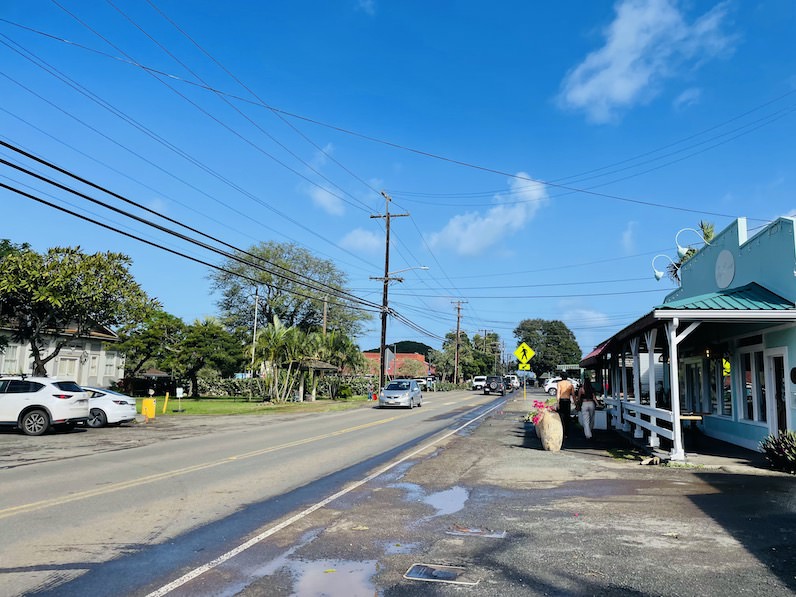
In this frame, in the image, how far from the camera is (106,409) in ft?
67.3

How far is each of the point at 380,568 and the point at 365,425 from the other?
1628cm

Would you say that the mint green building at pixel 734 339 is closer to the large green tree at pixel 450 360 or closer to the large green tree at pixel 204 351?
the large green tree at pixel 204 351

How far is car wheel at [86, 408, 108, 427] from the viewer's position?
66.8ft

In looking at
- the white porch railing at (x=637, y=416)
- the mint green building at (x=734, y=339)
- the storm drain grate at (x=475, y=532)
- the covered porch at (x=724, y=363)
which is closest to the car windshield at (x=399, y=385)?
the white porch railing at (x=637, y=416)

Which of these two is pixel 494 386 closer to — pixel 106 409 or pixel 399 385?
pixel 399 385

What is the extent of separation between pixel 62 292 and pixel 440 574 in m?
22.8

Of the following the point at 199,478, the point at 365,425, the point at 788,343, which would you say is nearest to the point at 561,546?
the point at 199,478

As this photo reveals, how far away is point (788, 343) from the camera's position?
39.8ft

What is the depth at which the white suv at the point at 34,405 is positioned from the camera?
57.1ft

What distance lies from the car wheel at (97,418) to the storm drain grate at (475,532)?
1724 centimetres

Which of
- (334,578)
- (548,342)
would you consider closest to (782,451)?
(334,578)

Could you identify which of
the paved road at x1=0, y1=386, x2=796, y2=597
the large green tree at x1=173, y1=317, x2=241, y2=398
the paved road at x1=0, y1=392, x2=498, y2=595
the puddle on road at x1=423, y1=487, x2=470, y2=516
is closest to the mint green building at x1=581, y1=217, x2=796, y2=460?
the paved road at x1=0, y1=386, x2=796, y2=597

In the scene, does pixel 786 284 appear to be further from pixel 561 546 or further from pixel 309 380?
pixel 309 380

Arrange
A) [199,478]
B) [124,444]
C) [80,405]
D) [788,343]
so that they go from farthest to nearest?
[80,405] < [124,444] < [788,343] < [199,478]
